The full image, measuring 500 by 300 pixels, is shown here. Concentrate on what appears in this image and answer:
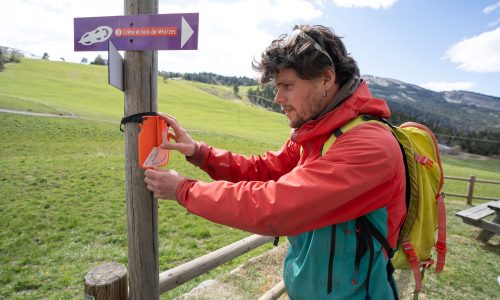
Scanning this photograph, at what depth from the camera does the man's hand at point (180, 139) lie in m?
2.12

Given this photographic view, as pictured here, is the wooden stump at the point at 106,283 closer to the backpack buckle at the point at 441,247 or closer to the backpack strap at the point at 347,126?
the backpack strap at the point at 347,126

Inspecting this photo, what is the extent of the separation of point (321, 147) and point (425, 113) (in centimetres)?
22157

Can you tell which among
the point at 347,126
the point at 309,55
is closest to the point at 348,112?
the point at 347,126

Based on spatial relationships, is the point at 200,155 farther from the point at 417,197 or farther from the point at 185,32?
the point at 417,197

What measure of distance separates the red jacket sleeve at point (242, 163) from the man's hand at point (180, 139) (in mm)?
93

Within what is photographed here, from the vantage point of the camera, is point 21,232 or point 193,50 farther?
point 21,232

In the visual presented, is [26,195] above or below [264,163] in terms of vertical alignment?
below

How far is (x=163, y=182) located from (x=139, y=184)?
1.02 ft

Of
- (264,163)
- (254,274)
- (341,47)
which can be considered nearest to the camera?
(341,47)

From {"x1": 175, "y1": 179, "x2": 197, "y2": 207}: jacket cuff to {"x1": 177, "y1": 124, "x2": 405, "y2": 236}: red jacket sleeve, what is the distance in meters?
0.11

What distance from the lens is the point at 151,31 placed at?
188cm

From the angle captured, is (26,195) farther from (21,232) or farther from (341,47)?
(341,47)

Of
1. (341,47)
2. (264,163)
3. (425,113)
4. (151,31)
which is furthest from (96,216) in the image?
(425,113)

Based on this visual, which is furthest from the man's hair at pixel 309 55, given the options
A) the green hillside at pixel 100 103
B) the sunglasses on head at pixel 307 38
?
the green hillside at pixel 100 103
